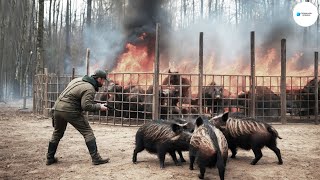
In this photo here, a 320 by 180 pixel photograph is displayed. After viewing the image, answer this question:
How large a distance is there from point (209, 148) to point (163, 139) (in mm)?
1447

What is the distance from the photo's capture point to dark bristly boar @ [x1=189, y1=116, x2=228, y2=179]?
5.40 metres

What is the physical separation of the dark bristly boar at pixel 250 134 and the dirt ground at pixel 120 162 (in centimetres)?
38

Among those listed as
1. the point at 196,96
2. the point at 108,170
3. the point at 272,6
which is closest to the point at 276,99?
the point at 196,96

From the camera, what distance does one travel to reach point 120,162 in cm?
721

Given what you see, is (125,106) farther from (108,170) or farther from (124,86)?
(108,170)

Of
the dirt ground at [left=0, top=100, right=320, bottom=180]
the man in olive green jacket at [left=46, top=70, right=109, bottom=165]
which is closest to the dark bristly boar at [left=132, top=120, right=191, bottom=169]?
the dirt ground at [left=0, top=100, right=320, bottom=180]

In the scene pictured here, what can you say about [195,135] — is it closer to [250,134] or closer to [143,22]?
[250,134]

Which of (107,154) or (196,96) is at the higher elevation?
(196,96)

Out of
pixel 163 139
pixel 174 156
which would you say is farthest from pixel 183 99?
pixel 163 139

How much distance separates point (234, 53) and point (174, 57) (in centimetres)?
532

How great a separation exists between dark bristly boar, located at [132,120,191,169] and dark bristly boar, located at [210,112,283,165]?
0.83 metres

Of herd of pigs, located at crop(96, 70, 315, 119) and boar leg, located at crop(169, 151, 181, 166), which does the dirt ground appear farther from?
herd of pigs, located at crop(96, 70, 315, 119)

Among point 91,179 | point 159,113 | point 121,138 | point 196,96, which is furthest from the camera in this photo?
point 196,96

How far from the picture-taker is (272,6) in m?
34.5
